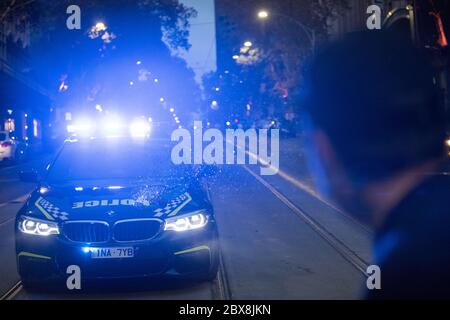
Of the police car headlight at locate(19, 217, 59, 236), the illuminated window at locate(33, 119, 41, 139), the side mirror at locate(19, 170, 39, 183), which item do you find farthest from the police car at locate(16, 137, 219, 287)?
the illuminated window at locate(33, 119, 41, 139)

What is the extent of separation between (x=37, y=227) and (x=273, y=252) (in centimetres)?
352

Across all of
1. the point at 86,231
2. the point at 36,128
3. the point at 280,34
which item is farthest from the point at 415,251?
the point at 36,128

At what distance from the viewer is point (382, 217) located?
12.8 metres

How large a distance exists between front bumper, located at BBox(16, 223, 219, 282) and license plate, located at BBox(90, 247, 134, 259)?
3 cm

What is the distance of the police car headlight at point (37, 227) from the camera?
6625 mm

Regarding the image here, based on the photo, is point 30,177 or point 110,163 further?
point 30,177

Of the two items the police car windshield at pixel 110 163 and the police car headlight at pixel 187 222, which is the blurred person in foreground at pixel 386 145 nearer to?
the police car headlight at pixel 187 222

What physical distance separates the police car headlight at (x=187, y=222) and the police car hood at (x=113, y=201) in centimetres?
6

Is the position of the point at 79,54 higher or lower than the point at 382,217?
higher

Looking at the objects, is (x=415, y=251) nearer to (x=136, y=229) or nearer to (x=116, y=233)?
(x=136, y=229)

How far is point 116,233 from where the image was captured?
6.60m
